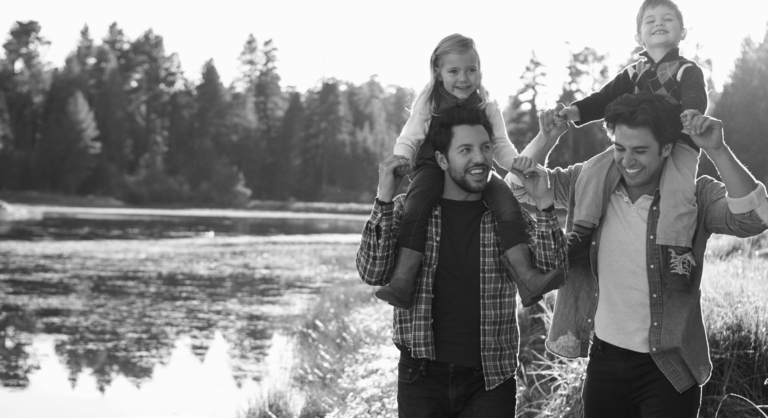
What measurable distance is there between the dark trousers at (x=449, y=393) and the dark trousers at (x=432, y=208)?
1.52 ft

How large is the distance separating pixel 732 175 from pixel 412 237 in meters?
1.16

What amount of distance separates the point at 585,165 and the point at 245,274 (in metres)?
15.8

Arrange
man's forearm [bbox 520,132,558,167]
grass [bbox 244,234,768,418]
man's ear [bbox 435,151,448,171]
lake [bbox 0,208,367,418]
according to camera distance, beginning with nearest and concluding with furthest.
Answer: man's ear [bbox 435,151,448,171] < man's forearm [bbox 520,132,558,167] < grass [bbox 244,234,768,418] < lake [bbox 0,208,367,418]

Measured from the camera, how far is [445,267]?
3.09 meters

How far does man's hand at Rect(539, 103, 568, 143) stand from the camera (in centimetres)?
331

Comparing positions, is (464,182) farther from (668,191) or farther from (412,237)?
(668,191)

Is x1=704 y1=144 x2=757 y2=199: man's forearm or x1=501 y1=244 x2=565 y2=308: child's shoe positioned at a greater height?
x1=704 y1=144 x2=757 y2=199: man's forearm

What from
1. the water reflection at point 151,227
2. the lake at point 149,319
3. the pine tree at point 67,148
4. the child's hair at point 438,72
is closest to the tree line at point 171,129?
the pine tree at point 67,148

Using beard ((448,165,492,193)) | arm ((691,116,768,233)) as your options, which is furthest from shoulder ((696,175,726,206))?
beard ((448,165,492,193))

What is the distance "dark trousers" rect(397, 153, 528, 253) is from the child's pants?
0.89 feet

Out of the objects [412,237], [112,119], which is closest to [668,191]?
[412,237]

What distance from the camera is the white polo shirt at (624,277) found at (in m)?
3.00

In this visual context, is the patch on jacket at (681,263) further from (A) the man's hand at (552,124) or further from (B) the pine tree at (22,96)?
(B) the pine tree at (22,96)

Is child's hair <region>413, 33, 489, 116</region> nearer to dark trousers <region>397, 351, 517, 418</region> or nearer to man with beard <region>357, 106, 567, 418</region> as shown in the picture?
man with beard <region>357, 106, 567, 418</region>
